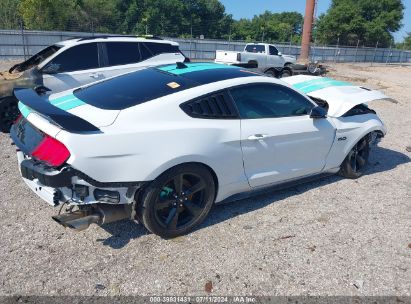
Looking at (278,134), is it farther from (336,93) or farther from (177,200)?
(336,93)

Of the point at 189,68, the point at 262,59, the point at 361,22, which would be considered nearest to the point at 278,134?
the point at 189,68

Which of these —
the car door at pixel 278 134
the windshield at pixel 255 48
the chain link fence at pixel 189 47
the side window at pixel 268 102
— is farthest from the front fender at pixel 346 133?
the chain link fence at pixel 189 47

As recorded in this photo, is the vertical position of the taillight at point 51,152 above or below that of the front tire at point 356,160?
above

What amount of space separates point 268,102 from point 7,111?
4991mm

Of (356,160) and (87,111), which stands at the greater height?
(87,111)

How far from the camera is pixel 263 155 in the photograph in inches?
158

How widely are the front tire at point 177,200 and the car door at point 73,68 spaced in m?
4.47

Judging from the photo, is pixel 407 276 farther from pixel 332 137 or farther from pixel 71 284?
pixel 71 284

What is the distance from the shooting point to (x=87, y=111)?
11.3ft

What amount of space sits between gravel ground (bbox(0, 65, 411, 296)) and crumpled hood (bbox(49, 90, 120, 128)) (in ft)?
3.79

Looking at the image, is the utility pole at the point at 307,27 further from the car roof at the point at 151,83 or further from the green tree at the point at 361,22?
the car roof at the point at 151,83

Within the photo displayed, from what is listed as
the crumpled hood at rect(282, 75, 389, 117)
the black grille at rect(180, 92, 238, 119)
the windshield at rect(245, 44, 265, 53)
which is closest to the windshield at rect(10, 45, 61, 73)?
the crumpled hood at rect(282, 75, 389, 117)

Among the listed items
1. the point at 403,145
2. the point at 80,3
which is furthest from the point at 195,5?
the point at 403,145

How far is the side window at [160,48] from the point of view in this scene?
27.3 feet
